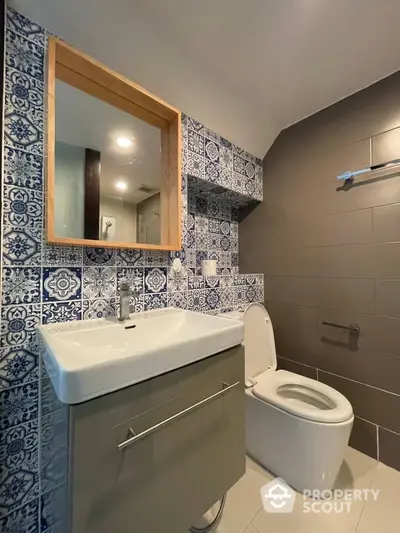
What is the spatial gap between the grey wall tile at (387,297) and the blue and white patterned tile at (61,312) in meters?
1.52

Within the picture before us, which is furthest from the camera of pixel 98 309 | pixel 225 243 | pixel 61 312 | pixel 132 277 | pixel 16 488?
pixel 225 243

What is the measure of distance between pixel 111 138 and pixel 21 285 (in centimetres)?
75

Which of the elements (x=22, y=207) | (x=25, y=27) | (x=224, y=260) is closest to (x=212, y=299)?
(x=224, y=260)

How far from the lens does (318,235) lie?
1533mm

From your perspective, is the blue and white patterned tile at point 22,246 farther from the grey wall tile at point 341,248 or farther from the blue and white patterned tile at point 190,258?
the grey wall tile at point 341,248

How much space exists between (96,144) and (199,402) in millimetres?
1104

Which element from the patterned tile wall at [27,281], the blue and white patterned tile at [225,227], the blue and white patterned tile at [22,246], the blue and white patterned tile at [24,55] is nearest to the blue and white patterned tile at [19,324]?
the patterned tile wall at [27,281]

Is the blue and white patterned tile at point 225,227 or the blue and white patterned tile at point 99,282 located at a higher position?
the blue and white patterned tile at point 225,227

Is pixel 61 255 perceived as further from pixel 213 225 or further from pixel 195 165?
pixel 213 225

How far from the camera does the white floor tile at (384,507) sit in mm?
979

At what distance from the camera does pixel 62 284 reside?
89 centimetres

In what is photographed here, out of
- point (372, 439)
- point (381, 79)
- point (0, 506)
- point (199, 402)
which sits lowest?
point (372, 439)

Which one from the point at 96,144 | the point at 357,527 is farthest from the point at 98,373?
the point at 357,527

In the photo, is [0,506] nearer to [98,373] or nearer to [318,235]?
[98,373]
